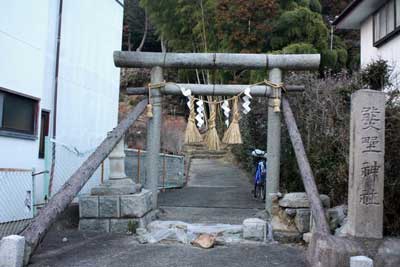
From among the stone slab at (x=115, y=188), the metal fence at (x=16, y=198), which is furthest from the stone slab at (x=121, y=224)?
the metal fence at (x=16, y=198)

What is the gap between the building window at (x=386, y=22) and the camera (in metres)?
12.0

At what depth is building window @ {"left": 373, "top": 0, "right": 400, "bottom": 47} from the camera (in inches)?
471

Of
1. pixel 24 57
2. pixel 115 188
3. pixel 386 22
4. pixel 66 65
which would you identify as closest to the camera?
pixel 115 188

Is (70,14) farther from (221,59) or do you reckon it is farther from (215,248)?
(215,248)

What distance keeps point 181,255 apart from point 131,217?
1502 millimetres

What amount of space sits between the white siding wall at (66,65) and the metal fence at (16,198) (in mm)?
582

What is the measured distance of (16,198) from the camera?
25.8 feet

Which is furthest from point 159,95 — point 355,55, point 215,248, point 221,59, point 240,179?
point 355,55

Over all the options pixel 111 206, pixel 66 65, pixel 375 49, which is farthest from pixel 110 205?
pixel 375 49

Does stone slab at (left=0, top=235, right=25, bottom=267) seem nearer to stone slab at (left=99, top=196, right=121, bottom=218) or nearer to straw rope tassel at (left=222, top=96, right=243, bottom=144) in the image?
stone slab at (left=99, top=196, right=121, bottom=218)

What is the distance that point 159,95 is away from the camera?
7852 millimetres

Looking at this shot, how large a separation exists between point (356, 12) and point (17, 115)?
1087cm

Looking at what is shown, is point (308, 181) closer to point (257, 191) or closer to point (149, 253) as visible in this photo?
point (149, 253)

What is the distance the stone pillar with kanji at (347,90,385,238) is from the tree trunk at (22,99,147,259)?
3450mm
